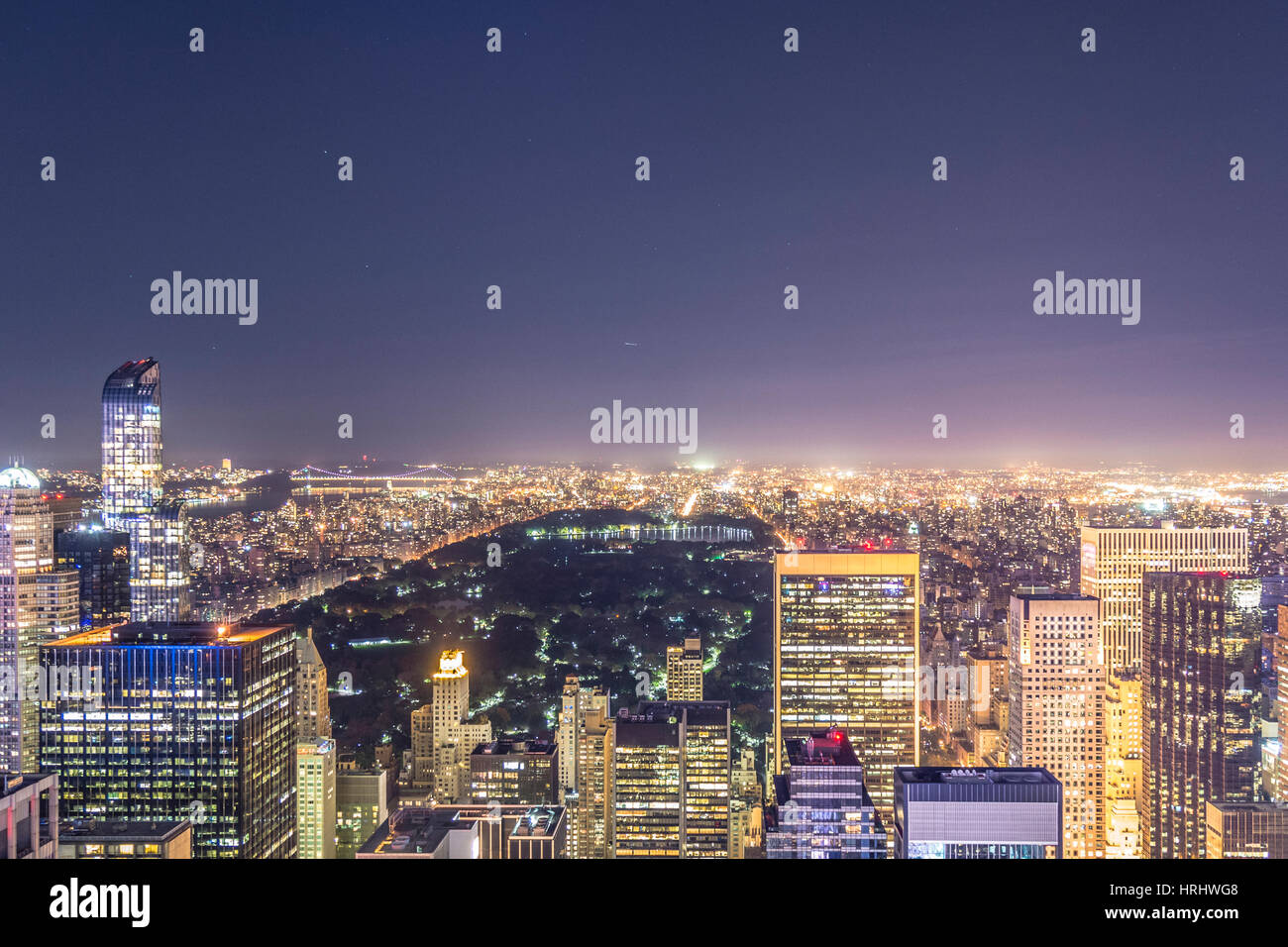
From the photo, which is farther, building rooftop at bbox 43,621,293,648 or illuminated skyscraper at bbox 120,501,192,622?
illuminated skyscraper at bbox 120,501,192,622

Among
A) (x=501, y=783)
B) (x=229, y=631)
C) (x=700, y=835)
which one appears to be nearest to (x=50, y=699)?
(x=229, y=631)

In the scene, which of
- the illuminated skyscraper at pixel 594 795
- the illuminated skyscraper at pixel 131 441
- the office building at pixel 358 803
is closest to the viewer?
the office building at pixel 358 803

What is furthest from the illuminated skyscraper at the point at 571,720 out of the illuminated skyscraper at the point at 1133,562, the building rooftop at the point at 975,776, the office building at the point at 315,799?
the illuminated skyscraper at the point at 1133,562

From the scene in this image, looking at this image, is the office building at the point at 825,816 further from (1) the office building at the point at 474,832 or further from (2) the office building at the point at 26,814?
(2) the office building at the point at 26,814

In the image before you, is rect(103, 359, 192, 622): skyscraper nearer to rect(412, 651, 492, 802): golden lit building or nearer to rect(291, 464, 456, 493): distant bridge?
rect(291, 464, 456, 493): distant bridge

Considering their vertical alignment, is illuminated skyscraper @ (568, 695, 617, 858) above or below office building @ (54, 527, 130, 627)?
below

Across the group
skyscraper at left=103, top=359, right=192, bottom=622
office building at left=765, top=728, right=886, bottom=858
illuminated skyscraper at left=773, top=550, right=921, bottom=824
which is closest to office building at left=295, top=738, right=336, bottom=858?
skyscraper at left=103, top=359, right=192, bottom=622
